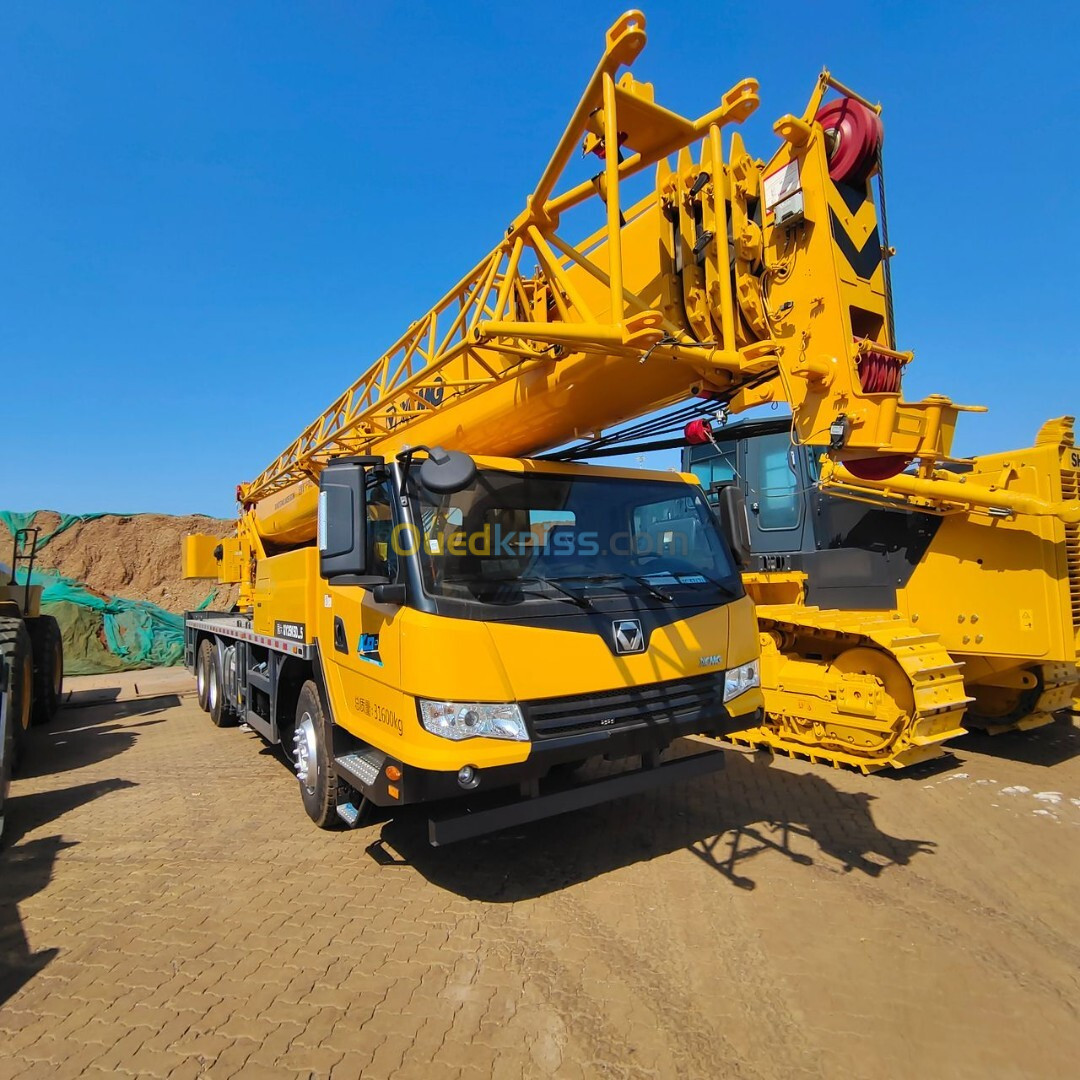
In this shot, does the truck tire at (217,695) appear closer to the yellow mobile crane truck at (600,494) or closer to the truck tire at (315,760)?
the truck tire at (315,760)

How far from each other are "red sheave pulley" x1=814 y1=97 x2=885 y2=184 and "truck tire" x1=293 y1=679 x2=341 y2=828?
4.28 m

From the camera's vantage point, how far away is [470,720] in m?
3.04

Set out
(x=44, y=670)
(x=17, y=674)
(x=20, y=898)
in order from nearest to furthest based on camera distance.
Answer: (x=20, y=898) → (x=17, y=674) → (x=44, y=670)

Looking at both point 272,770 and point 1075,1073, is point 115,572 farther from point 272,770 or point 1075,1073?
point 1075,1073

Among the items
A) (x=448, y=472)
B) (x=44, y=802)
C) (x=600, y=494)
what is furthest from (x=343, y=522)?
(x=44, y=802)

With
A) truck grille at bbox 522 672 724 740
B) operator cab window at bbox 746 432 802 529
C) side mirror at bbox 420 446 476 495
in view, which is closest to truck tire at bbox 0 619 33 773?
side mirror at bbox 420 446 476 495

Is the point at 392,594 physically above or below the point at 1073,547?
below

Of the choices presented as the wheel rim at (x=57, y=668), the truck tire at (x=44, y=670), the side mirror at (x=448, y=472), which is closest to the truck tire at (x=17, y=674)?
the truck tire at (x=44, y=670)

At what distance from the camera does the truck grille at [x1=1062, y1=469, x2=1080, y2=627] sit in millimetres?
5332

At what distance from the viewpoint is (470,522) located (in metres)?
3.55

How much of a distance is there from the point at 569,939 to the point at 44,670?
27.8 feet

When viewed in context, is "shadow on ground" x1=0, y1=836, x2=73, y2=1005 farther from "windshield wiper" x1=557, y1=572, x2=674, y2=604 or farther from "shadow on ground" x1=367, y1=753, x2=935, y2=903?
"windshield wiper" x1=557, y1=572, x2=674, y2=604

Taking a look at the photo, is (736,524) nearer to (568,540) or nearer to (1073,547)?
(568,540)

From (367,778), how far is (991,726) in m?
5.92
